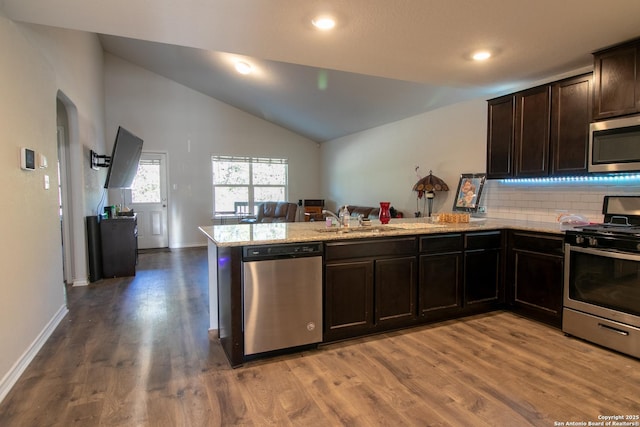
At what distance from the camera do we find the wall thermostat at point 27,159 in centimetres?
240

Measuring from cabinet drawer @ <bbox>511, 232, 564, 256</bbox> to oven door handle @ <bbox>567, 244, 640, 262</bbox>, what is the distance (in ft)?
0.39

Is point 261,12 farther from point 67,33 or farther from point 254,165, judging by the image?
point 254,165

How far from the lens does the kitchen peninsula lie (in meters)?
2.42

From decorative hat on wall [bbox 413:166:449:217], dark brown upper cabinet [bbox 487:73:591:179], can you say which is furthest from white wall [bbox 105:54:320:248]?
dark brown upper cabinet [bbox 487:73:591:179]

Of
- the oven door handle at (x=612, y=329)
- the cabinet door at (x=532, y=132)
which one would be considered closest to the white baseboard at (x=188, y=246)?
the cabinet door at (x=532, y=132)

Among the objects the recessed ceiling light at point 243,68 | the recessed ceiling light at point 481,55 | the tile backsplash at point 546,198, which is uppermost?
the recessed ceiling light at point 243,68

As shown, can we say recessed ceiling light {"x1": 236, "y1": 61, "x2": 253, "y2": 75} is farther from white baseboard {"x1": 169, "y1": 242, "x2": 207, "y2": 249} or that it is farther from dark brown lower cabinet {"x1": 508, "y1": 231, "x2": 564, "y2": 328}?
dark brown lower cabinet {"x1": 508, "y1": 231, "x2": 564, "y2": 328}

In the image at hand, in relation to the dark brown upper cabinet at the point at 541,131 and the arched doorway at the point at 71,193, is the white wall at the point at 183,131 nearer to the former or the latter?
the arched doorway at the point at 71,193

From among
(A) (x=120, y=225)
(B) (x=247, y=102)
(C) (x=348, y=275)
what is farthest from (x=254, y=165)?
(C) (x=348, y=275)

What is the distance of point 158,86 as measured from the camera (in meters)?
7.15

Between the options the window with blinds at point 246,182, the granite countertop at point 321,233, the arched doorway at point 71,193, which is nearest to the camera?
the granite countertop at point 321,233

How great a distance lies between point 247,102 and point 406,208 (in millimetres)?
3885

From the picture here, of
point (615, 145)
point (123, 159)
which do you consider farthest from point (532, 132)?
point (123, 159)

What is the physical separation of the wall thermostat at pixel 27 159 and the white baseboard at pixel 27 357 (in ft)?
4.13
